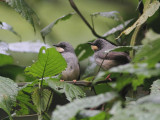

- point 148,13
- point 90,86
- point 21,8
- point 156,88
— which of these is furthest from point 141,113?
point 21,8

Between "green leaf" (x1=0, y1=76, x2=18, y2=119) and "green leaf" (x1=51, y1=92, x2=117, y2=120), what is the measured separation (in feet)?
1.79

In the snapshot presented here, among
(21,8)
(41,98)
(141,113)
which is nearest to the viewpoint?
(141,113)

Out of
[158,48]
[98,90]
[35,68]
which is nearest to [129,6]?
[98,90]

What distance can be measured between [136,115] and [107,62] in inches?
63.4

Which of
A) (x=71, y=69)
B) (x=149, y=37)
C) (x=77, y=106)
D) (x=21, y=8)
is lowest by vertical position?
(x=71, y=69)

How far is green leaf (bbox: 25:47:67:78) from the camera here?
1184mm

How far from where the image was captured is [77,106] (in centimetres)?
63

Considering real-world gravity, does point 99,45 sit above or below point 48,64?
below

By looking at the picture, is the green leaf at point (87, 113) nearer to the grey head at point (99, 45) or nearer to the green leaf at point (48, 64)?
the green leaf at point (48, 64)

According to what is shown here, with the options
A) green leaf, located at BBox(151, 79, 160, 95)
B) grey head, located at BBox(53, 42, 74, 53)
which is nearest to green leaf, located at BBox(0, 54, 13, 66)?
grey head, located at BBox(53, 42, 74, 53)

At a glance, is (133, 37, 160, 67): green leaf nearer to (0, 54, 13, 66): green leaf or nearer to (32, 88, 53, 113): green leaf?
(32, 88, 53, 113): green leaf

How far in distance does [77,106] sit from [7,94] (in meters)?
0.64

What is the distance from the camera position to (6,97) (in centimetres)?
117

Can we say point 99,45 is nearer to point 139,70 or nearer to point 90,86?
point 90,86
